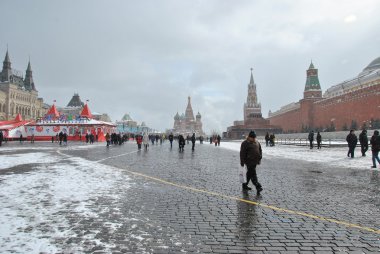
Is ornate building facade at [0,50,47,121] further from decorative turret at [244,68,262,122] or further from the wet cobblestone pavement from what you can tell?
the wet cobblestone pavement

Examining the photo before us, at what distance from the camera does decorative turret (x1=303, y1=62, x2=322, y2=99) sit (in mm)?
93625

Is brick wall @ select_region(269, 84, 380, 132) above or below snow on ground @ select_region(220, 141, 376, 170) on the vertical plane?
above

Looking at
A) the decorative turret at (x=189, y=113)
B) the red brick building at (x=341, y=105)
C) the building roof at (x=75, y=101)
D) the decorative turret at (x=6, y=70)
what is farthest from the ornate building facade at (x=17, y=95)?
the red brick building at (x=341, y=105)

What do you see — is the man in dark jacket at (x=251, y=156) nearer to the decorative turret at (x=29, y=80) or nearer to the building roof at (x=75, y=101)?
the decorative turret at (x=29, y=80)

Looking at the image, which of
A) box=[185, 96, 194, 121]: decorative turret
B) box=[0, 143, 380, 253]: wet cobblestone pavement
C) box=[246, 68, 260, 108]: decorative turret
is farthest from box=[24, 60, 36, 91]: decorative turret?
box=[0, 143, 380, 253]: wet cobblestone pavement

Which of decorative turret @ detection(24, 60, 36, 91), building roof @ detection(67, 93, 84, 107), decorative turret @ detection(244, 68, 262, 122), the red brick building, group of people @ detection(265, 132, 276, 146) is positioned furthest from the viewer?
building roof @ detection(67, 93, 84, 107)

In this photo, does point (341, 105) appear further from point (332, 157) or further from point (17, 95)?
point (17, 95)

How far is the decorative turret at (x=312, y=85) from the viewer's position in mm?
93625

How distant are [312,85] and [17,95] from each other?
94.7 metres

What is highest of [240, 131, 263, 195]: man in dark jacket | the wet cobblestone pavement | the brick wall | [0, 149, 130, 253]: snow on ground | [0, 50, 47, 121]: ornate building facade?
[0, 50, 47, 121]: ornate building facade

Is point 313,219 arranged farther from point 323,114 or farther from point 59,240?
point 323,114

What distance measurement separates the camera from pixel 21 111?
108 meters

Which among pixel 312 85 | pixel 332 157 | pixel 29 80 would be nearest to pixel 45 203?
pixel 332 157

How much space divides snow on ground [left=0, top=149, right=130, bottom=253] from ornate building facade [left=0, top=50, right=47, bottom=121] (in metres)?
101
